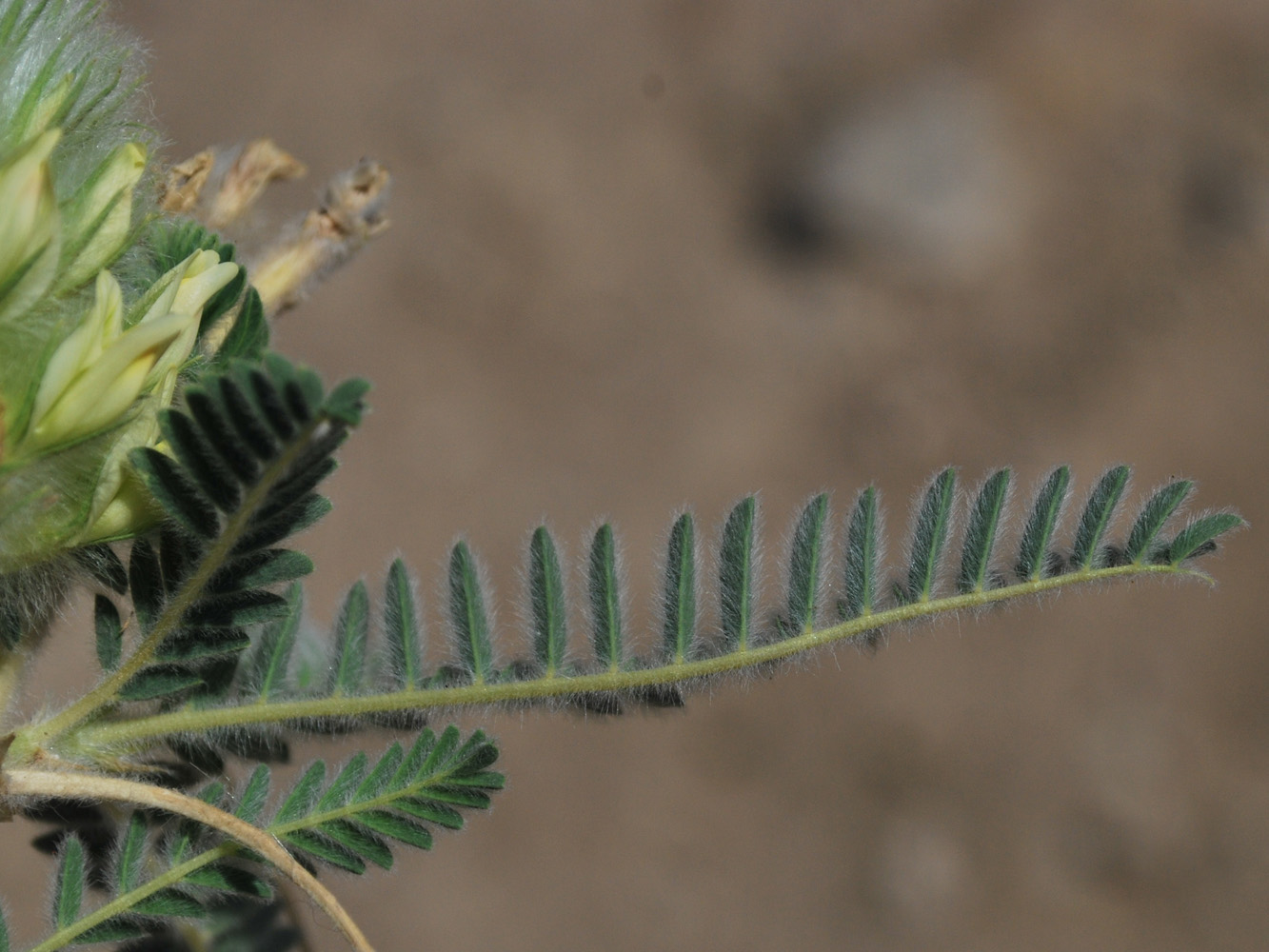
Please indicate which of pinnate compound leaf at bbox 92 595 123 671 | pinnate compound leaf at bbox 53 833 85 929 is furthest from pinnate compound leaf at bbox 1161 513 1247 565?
pinnate compound leaf at bbox 53 833 85 929

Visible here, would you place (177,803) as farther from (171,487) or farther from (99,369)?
(99,369)

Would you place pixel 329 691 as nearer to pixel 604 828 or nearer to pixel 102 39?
pixel 102 39

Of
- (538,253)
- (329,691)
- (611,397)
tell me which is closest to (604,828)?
(611,397)

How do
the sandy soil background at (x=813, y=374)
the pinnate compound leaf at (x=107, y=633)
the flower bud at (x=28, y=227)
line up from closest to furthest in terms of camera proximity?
the flower bud at (x=28, y=227), the pinnate compound leaf at (x=107, y=633), the sandy soil background at (x=813, y=374)

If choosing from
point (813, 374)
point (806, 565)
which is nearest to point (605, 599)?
point (806, 565)

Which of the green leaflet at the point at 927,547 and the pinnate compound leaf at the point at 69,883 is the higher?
the green leaflet at the point at 927,547

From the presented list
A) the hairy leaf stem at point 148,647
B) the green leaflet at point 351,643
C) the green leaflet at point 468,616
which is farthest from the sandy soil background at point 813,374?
the hairy leaf stem at point 148,647

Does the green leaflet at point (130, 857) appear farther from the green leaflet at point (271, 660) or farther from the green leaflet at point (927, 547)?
the green leaflet at point (927, 547)
